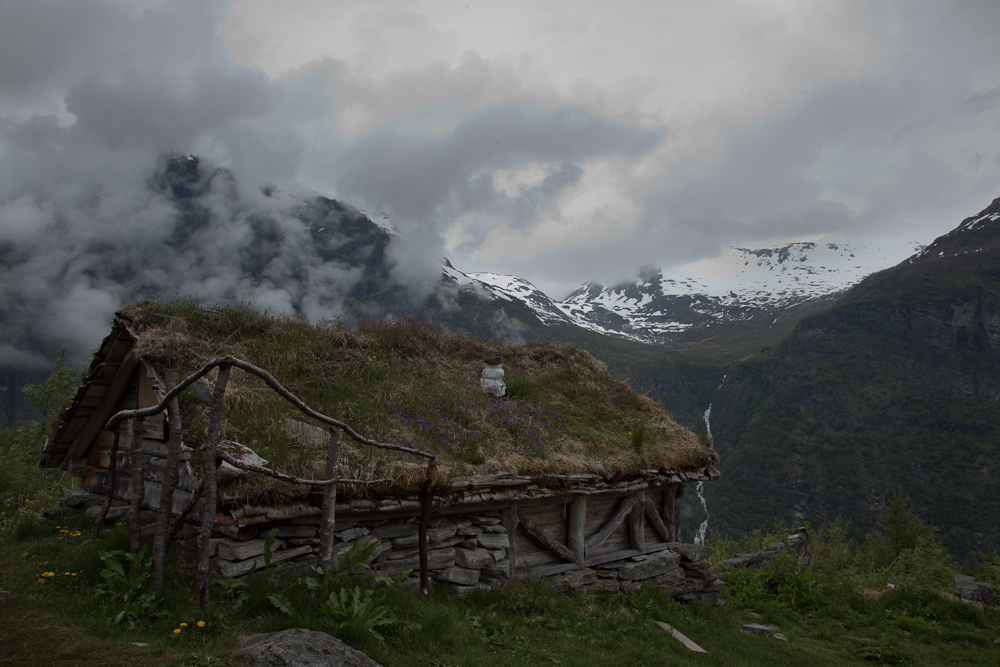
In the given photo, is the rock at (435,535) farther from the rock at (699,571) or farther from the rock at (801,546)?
the rock at (801,546)

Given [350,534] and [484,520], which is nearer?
[350,534]

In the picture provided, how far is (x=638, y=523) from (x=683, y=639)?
241 centimetres

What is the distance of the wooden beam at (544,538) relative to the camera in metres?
8.27

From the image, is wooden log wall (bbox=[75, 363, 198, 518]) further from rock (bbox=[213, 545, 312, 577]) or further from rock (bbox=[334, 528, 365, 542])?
rock (bbox=[334, 528, 365, 542])

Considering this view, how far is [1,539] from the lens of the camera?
7832mm

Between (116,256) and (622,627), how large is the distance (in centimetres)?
8485

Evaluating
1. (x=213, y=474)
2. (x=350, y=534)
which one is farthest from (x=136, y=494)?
(x=350, y=534)

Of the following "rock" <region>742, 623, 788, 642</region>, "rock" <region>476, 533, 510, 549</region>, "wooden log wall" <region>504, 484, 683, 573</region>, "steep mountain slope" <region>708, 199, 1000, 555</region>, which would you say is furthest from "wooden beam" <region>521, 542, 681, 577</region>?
"steep mountain slope" <region>708, 199, 1000, 555</region>

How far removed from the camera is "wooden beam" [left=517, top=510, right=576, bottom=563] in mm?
8273

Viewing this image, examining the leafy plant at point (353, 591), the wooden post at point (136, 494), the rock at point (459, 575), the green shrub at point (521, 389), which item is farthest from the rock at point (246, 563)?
the green shrub at point (521, 389)

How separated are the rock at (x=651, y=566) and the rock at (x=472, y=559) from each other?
3.34 meters

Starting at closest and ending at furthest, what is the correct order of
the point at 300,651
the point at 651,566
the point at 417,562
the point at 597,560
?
the point at 300,651, the point at 417,562, the point at 597,560, the point at 651,566

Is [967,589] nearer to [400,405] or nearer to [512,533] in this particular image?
[512,533]

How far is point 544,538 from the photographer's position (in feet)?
27.9
